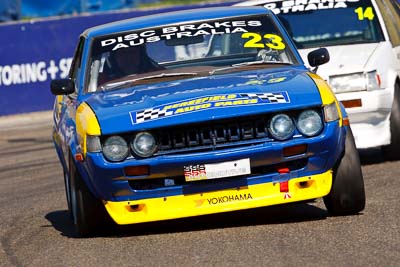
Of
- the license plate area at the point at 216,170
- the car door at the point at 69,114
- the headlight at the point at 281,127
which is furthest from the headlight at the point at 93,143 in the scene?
the headlight at the point at 281,127

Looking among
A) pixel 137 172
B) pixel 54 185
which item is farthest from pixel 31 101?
pixel 137 172

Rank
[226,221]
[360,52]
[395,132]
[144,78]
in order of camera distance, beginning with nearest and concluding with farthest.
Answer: [226,221], [144,78], [395,132], [360,52]

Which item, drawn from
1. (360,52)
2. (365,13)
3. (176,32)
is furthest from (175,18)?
(365,13)

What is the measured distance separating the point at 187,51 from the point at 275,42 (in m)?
0.63

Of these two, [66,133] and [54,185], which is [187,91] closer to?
[66,133]

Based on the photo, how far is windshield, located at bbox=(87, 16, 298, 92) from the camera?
8258 millimetres

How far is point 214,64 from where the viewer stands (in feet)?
27.2

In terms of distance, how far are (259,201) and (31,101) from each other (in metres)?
13.6

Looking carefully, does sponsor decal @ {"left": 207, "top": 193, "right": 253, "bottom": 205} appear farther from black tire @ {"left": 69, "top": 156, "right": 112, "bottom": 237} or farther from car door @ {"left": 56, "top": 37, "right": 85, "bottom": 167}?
car door @ {"left": 56, "top": 37, "right": 85, "bottom": 167}

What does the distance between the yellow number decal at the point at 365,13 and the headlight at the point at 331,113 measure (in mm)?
4450

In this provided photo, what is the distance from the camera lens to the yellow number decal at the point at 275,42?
27.5 feet

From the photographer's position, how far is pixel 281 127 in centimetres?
703

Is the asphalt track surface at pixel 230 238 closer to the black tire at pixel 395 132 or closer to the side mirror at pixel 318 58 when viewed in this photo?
the black tire at pixel 395 132

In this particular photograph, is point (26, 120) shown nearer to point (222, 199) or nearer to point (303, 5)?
point (303, 5)
